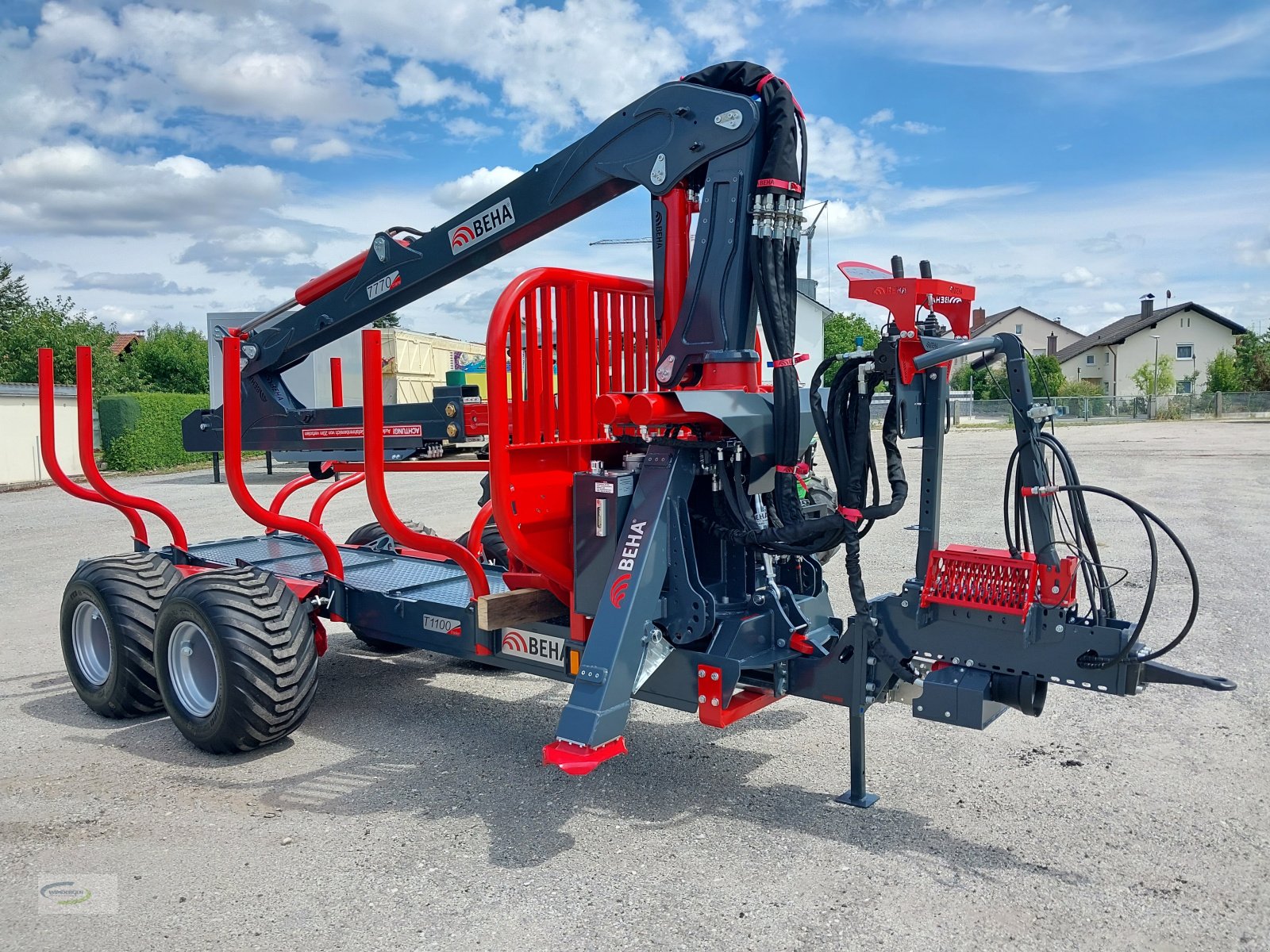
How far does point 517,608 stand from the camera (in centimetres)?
489

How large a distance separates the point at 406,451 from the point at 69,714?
8.86 feet

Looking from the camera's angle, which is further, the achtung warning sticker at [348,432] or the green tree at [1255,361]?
the green tree at [1255,361]

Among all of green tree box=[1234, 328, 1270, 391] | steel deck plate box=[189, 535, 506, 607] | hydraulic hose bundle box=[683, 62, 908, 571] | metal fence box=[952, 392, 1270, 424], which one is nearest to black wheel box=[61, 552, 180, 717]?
steel deck plate box=[189, 535, 506, 607]

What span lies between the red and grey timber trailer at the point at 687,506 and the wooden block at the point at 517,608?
11mm

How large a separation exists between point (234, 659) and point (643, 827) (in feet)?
7.46

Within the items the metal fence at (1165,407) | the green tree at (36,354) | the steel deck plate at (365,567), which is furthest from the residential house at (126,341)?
the steel deck plate at (365,567)

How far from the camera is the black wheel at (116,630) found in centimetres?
587

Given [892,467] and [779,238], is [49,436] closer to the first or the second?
[779,238]

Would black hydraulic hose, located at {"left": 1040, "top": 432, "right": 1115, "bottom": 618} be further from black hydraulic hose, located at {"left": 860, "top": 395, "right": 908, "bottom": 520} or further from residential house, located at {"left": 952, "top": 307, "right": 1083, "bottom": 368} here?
residential house, located at {"left": 952, "top": 307, "right": 1083, "bottom": 368}

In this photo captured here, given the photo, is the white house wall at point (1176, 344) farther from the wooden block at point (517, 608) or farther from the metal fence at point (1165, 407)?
the wooden block at point (517, 608)

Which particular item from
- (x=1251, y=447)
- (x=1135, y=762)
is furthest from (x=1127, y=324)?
(x=1135, y=762)

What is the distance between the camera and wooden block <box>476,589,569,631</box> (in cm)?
475

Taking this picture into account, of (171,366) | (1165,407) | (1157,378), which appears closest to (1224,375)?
(1157,378)

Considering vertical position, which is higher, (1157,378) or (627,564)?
(1157,378)
